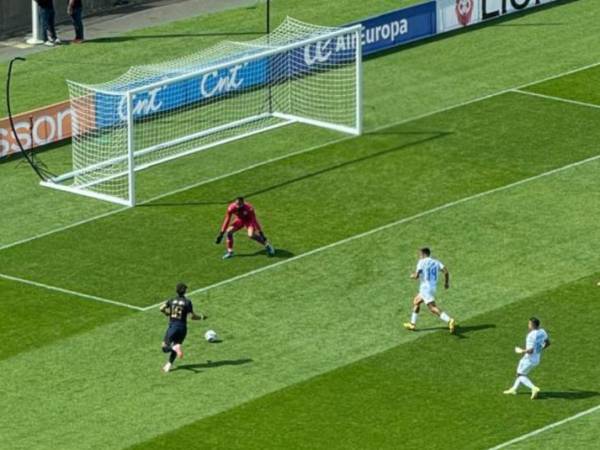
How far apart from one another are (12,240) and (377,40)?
16429mm

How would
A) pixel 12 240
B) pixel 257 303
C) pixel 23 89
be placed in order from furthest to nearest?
pixel 23 89 < pixel 12 240 < pixel 257 303

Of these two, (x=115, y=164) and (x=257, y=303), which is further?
(x=115, y=164)

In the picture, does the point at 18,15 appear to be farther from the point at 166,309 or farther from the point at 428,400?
the point at 428,400

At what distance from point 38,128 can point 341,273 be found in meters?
11.4

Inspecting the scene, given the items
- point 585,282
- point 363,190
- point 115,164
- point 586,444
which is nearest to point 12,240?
point 115,164

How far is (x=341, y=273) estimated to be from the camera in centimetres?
5044

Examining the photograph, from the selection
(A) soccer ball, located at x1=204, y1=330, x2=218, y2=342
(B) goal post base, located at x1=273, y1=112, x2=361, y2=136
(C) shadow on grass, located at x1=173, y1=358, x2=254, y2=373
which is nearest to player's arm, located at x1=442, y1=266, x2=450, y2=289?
(C) shadow on grass, located at x1=173, y1=358, x2=254, y2=373

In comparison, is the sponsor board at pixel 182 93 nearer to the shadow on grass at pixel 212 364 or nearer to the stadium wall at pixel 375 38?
the stadium wall at pixel 375 38

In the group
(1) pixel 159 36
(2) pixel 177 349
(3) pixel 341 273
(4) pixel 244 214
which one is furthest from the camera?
(1) pixel 159 36

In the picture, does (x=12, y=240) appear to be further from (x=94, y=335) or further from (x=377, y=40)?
(x=377, y=40)

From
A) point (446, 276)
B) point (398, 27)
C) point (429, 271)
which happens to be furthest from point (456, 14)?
point (429, 271)

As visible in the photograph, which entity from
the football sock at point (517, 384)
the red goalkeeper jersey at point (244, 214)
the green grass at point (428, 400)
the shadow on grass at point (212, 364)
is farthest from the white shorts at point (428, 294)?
the red goalkeeper jersey at point (244, 214)

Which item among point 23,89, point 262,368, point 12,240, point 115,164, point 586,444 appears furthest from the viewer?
point 23,89

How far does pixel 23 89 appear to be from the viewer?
6284 centimetres
